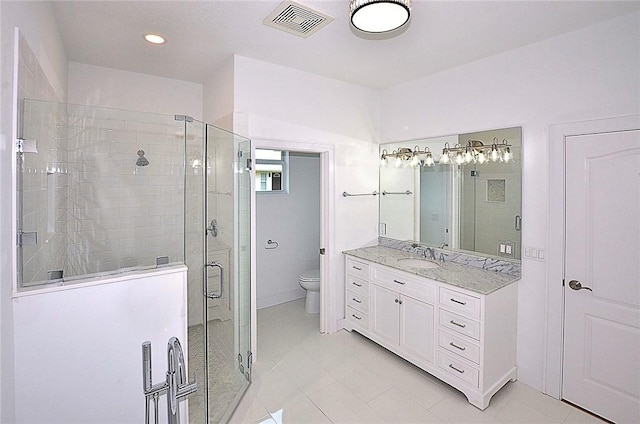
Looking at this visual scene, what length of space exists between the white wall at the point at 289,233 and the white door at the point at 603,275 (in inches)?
116

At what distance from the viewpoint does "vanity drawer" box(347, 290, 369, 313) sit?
3.40 m

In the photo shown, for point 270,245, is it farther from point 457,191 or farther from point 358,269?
point 457,191

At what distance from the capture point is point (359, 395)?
8.33 feet

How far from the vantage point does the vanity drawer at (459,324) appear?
2424 millimetres

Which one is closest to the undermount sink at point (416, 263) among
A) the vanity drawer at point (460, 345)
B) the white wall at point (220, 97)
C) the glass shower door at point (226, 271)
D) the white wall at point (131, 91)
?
the vanity drawer at point (460, 345)

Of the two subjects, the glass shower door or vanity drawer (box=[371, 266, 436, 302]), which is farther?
vanity drawer (box=[371, 266, 436, 302])

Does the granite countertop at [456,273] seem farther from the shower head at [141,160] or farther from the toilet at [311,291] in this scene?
the shower head at [141,160]

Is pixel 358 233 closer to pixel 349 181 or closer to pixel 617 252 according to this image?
pixel 349 181

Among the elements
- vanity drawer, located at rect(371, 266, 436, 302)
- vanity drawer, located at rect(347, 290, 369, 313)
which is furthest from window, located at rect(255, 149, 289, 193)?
vanity drawer, located at rect(371, 266, 436, 302)

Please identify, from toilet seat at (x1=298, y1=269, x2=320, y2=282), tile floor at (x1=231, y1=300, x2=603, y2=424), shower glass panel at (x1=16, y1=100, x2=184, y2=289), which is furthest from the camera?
toilet seat at (x1=298, y1=269, x2=320, y2=282)

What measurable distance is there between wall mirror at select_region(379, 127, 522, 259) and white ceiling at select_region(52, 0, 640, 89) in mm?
758

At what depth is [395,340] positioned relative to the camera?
10.0 ft

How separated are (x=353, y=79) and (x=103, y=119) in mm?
2332

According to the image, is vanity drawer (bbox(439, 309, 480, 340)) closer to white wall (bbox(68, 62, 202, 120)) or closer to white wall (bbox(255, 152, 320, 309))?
white wall (bbox(255, 152, 320, 309))
